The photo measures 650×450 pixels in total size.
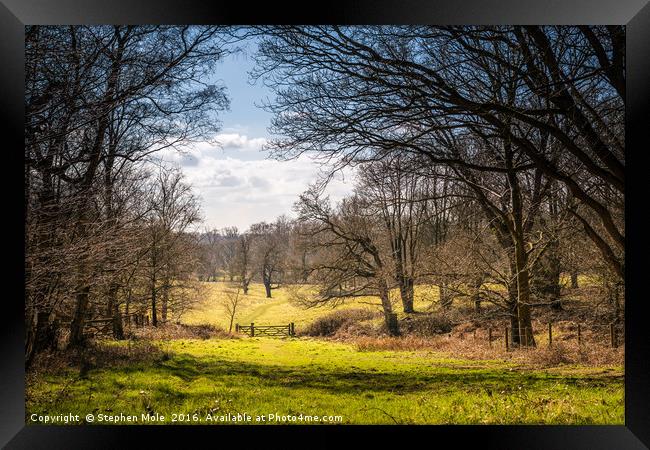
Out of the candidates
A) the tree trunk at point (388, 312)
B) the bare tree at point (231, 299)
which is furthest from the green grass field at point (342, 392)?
the tree trunk at point (388, 312)

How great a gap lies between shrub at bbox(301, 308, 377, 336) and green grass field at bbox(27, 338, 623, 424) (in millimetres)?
4793

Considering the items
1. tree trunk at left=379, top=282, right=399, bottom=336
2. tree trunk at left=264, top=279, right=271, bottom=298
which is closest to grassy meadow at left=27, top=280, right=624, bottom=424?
tree trunk at left=379, top=282, right=399, bottom=336

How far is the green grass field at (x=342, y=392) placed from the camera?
5.35 metres

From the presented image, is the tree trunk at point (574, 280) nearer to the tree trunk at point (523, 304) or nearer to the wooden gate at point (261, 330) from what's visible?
the tree trunk at point (523, 304)

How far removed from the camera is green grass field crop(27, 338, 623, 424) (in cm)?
535

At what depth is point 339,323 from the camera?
500 inches

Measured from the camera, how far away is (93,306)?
688cm
